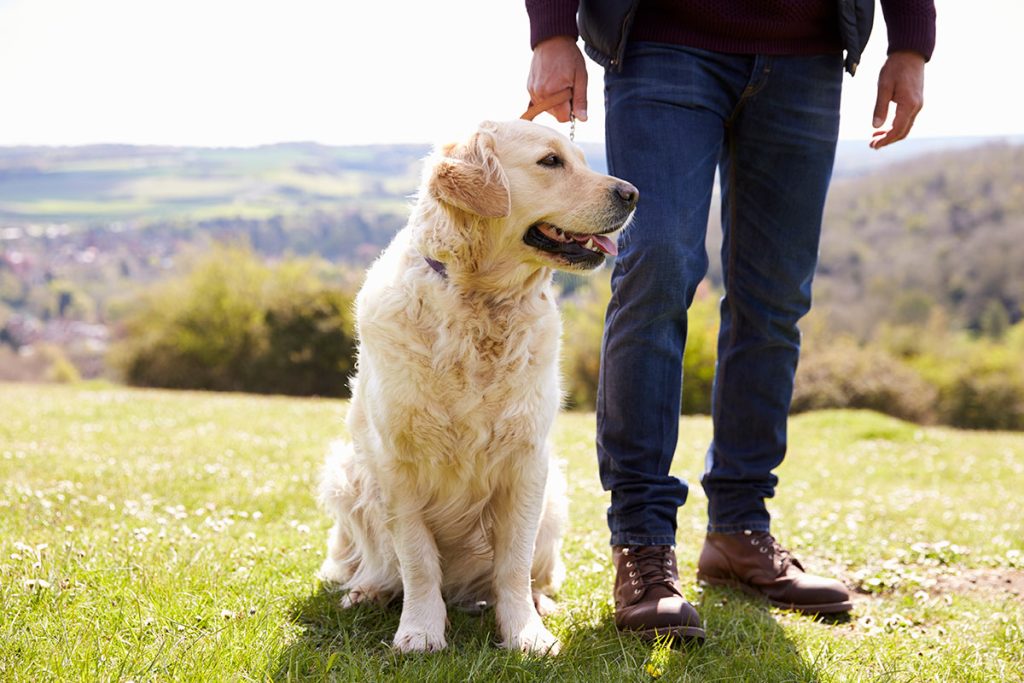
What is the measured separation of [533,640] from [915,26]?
2678 mm

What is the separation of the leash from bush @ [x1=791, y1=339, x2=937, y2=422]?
883 inches

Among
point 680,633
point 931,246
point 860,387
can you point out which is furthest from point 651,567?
point 931,246

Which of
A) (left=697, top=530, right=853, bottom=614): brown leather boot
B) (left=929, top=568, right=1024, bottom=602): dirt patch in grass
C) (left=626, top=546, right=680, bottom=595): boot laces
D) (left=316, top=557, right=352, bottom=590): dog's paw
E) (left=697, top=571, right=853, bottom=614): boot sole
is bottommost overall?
(left=929, top=568, right=1024, bottom=602): dirt patch in grass

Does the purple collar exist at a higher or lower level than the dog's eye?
lower

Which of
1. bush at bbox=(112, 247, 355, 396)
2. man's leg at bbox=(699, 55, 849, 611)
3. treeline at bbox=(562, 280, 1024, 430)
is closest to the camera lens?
man's leg at bbox=(699, 55, 849, 611)

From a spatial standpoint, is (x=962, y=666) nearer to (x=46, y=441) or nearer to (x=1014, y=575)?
(x=1014, y=575)

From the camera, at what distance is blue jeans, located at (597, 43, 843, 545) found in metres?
2.92

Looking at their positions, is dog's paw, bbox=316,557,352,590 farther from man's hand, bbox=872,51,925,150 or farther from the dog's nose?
man's hand, bbox=872,51,925,150

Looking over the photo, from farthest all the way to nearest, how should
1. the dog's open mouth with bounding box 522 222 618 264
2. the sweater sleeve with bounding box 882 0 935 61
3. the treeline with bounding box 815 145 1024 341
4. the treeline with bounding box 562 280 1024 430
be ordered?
the treeline with bounding box 815 145 1024 341
the treeline with bounding box 562 280 1024 430
the sweater sleeve with bounding box 882 0 935 61
the dog's open mouth with bounding box 522 222 618 264

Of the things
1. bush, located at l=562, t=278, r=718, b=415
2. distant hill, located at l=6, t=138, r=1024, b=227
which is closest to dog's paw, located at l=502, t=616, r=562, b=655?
bush, located at l=562, t=278, r=718, b=415

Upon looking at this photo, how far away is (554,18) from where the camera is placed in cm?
294

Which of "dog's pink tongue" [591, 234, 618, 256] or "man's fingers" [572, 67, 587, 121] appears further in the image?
"man's fingers" [572, 67, 587, 121]

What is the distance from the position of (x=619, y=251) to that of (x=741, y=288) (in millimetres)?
660

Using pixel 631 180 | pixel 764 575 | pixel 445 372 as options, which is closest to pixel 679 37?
pixel 631 180
